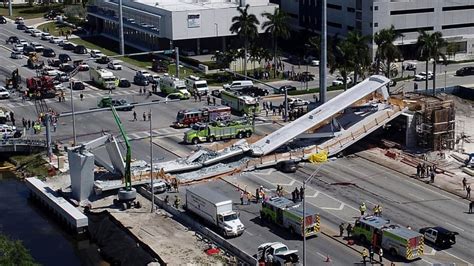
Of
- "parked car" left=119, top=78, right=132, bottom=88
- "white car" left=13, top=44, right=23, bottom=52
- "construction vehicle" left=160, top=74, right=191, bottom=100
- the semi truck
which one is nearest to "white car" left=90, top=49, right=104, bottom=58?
"white car" left=13, top=44, right=23, bottom=52

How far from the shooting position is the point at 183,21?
141125 mm

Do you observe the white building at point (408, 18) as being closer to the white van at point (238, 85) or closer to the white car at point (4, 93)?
the white van at point (238, 85)

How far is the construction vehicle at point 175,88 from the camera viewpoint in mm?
115312

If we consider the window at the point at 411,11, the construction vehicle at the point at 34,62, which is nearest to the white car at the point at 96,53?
the construction vehicle at the point at 34,62

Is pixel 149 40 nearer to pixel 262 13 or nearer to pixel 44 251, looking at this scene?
pixel 262 13

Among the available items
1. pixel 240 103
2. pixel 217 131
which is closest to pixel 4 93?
pixel 240 103

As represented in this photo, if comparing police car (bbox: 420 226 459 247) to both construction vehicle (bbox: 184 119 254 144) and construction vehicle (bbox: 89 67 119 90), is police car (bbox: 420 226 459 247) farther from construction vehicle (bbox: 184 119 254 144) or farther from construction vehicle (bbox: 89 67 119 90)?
construction vehicle (bbox: 89 67 119 90)

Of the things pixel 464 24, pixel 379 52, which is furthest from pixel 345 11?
pixel 379 52

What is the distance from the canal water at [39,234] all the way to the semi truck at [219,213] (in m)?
8.85

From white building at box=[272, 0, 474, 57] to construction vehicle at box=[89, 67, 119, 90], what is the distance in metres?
39.3

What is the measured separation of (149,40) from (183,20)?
11670 millimetres

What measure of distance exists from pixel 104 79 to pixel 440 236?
228 ft

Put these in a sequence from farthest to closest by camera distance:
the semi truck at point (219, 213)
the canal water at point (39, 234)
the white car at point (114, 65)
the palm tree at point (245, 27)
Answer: the white car at point (114, 65)
the palm tree at point (245, 27)
the canal water at point (39, 234)
the semi truck at point (219, 213)

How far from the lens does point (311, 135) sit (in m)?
89.6
